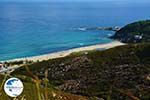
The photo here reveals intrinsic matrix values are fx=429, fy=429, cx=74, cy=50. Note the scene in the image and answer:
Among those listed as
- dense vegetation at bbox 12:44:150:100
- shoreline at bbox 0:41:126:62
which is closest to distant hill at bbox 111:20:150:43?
shoreline at bbox 0:41:126:62

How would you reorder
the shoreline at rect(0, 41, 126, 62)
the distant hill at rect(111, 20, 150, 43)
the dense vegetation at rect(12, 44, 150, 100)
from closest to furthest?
1. the dense vegetation at rect(12, 44, 150, 100)
2. the shoreline at rect(0, 41, 126, 62)
3. the distant hill at rect(111, 20, 150, 43)

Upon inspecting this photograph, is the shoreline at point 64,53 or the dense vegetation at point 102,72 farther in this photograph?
the shoreline at point 64,53

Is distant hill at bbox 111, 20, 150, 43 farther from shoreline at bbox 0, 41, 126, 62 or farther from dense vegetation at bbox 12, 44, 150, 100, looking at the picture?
dense vegetation at bbox 12, 44, 150, 100

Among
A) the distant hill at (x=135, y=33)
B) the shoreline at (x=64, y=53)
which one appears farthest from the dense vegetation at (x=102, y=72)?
the distant hill at (x=135, y=33)

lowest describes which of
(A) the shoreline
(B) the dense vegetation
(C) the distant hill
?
(B) the dense vegetation

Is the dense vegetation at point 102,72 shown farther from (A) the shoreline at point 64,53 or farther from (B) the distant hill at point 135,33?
(B) the distant hill at point 135,33

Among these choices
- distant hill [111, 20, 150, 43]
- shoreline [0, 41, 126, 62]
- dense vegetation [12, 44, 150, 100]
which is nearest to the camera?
dense vegetation [12, 44, 150, 100]

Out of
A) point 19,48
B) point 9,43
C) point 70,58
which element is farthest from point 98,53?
point 9,43

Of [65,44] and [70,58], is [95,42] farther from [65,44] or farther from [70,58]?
[70,58]

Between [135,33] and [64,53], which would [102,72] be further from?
[135,33]
